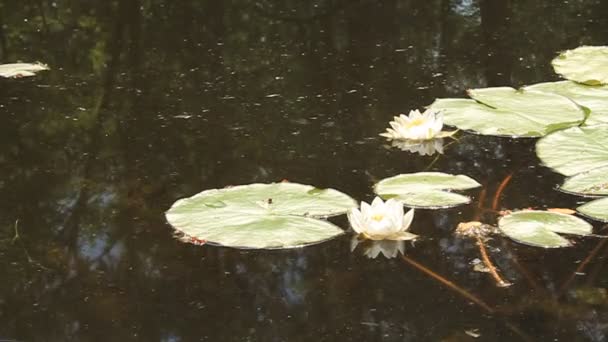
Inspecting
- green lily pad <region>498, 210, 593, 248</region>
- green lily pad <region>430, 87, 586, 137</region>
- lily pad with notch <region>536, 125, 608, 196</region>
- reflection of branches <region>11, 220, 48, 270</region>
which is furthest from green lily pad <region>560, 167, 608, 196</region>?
reflection of branches <region>11, 220, 48, 270</region>

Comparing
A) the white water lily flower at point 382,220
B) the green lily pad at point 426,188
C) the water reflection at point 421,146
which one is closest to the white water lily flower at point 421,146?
the water reflection at point 421,146

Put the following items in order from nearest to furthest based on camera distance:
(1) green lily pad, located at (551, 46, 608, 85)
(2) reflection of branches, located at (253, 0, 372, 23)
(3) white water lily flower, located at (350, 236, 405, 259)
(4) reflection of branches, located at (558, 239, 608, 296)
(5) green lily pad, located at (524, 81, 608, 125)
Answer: (4) reflection of branches, located at (558, 239, 608, 296)
(3) white water lily flower, located at (350, 236, 405, 259)
(5) green lily pad, located at (524, 81, 608, 125)
(1) green lily pad, located at (551, 46, 608, 85)
(2) reflection of branches, located at (253, 0, 372, 23)

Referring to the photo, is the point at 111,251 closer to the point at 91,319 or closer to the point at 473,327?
the point at 91,319

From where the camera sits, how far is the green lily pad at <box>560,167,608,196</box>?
1.60m

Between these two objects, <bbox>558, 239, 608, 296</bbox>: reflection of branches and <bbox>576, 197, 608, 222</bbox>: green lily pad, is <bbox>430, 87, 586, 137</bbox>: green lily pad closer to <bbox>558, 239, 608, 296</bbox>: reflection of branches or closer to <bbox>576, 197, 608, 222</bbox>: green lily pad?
<bbox>576, 197, 608, 222</bbox>: green lily pad

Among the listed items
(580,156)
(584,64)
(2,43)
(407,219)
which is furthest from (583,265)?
(2,43)

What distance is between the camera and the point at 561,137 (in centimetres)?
183

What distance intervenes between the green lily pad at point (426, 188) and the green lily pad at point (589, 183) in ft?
0.54

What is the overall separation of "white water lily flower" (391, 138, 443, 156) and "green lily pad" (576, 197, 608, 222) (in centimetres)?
38

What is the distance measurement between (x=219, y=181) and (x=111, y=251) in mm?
300

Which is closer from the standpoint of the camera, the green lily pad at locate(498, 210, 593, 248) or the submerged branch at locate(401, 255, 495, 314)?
the submerged branch at locate(401, 255, 495, 314)

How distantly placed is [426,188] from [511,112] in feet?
1.54

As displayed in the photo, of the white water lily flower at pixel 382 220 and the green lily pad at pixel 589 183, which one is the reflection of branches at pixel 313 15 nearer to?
the green lily pad at pixel 589 183

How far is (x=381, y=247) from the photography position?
56.9 inches
